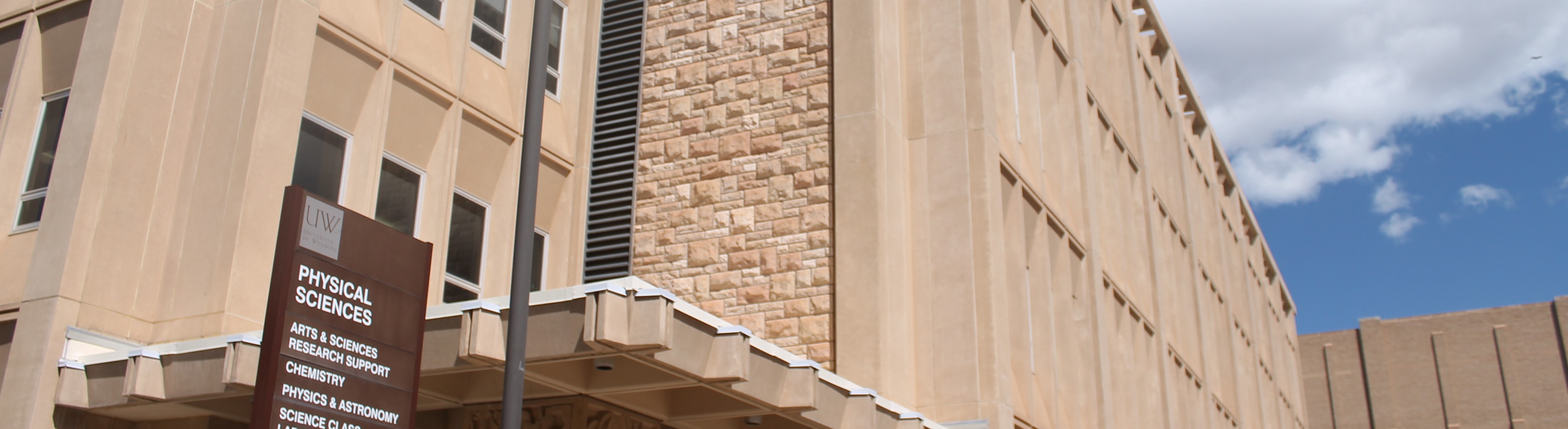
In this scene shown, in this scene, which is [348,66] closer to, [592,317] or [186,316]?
[186,316]

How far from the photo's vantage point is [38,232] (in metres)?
11.5

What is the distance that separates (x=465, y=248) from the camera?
15156 millimetres

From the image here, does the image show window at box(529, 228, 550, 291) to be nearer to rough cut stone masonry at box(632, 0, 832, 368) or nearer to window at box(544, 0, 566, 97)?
rough cut stone masonry at box(632, 0, 832, 368)

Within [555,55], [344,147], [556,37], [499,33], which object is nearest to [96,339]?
[344,147]

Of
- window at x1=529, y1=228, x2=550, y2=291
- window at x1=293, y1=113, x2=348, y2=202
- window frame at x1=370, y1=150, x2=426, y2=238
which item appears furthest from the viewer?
window at x1=529, y1=228, x2=550, y2=291

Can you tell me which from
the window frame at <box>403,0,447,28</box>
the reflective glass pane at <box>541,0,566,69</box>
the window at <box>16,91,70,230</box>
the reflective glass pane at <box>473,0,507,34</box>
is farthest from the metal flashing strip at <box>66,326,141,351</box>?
the reflective glass pane at <box>541,0,566,69</box>

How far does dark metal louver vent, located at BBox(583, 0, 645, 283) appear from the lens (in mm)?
17656

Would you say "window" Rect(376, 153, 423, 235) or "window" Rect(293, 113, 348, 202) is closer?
"window" Rect(293, 113, 348, 202)

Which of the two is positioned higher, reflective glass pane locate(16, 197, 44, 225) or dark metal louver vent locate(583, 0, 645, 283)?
dark metal louver vent locate(583, 0, 645, 283)

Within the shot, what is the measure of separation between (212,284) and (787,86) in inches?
317

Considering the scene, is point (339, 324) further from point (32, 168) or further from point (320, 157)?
→ point (32, 168)

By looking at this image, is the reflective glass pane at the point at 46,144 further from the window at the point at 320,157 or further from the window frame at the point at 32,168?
the window at the point at 320,157

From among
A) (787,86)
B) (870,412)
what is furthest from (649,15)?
(870,412)

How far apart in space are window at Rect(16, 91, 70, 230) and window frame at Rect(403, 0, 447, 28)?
3.67 meters
